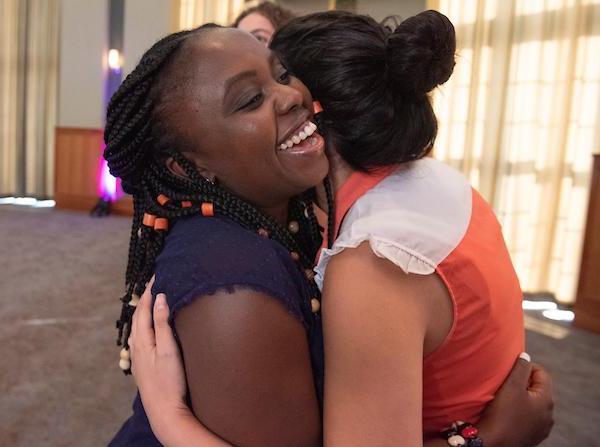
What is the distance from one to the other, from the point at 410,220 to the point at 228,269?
27 centimetres

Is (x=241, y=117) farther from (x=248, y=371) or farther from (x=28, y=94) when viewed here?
(x=28, y=94)

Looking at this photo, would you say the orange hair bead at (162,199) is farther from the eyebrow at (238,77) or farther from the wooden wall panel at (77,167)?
the wooden wall panel at (77,167)

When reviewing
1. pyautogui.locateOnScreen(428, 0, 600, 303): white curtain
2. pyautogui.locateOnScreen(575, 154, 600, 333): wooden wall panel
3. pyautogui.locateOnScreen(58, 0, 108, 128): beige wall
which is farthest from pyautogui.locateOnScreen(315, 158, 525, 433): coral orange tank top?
pyautogui.locateOnScreen(58, 0, 108, 128): beige wall

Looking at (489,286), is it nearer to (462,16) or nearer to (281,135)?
(281,135)

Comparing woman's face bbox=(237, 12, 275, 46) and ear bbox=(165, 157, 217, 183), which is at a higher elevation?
woman's face bbox=(237, 12, 275, 46)

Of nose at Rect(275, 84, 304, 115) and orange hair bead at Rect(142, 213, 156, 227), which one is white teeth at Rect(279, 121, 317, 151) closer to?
nose at Rect(275, 84, 304, 115)

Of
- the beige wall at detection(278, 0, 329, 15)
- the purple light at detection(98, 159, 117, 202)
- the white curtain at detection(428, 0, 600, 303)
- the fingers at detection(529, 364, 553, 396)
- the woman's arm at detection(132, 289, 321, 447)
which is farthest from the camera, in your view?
the purple light at detection(98, 159, 117, 202)

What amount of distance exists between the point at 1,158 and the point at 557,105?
19.5 ft

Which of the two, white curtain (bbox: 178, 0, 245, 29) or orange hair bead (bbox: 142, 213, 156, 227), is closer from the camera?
orange hair bead (bbox: 142, 213, 156, 227)

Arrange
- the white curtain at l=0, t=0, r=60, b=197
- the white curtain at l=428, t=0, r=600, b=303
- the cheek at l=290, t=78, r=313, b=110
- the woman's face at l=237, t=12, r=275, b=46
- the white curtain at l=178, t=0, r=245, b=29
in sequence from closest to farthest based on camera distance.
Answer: the cheek at l=290, t=78, r=313, b=110
the woman's face at l=237, t=12, r=275, b=46
the white curtain at l=428, t=0, r=600, b=303
the white curtain at l=178, t=0, r=245, b=29
the white curtain at l=0, t=0, r=60, b=197

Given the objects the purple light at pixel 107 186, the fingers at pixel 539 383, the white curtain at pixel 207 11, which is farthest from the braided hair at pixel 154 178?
the purple light at pixel 107 186

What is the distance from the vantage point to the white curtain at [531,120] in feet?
11.9

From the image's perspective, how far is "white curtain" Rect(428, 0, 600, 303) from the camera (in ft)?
11.9

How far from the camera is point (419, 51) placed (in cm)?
88
